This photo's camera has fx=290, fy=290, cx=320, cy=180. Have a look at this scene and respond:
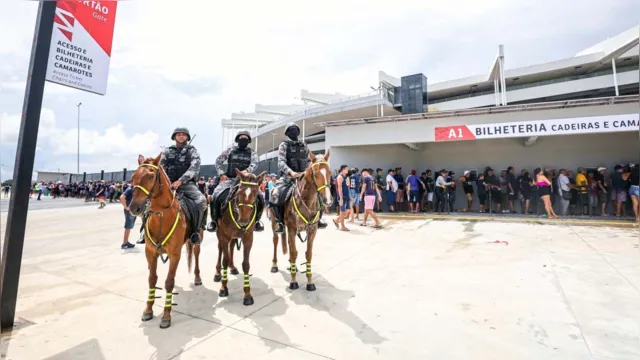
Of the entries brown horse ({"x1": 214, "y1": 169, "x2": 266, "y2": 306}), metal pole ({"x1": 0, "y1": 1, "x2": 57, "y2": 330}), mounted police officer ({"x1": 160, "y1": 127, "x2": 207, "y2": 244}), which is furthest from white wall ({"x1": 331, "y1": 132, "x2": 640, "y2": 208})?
metal pole ({"x1": 0, "y1": 1, "x2": 57, "y2": 330})

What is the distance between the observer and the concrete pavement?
271 cm

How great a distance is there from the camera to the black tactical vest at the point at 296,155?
508 centimetres

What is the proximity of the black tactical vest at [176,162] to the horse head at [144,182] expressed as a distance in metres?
0.99

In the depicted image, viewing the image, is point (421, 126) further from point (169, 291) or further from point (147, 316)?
point (147, 316)

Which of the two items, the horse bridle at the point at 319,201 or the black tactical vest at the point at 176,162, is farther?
the black tactical vest at the point at 176,162

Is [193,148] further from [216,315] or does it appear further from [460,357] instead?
[460,357]

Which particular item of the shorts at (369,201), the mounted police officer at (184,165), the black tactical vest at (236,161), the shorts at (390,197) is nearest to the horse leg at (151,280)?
the mounted police officer at (184,165)

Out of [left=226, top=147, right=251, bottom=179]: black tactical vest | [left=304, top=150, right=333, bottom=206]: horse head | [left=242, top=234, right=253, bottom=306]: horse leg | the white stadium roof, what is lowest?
[left=242, top=234, right=253, bottom=306]: horse leg

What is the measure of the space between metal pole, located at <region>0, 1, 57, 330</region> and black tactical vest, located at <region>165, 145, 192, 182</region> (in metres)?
1.39

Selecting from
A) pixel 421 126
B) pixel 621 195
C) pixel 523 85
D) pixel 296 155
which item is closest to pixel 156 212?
pixel 296 155

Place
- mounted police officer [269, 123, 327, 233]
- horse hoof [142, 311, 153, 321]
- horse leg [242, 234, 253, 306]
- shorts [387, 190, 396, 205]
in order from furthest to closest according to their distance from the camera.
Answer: shorts [387, 190, 396, 205] → mounted police officer [269, 123, 327, 233] → horse leg [242, 234, 253, 306] → horse hoof [142, 311, 153, 321]

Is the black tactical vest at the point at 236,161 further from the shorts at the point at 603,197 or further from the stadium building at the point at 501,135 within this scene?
the shorts at the point at 603,197

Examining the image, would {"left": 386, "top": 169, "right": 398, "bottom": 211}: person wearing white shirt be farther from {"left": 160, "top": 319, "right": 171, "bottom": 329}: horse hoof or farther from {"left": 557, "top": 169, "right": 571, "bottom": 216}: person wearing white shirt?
{"left": 160, "top": 319, "right": 171, "bottom": 329}: horse hoof

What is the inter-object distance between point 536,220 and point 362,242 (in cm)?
687
